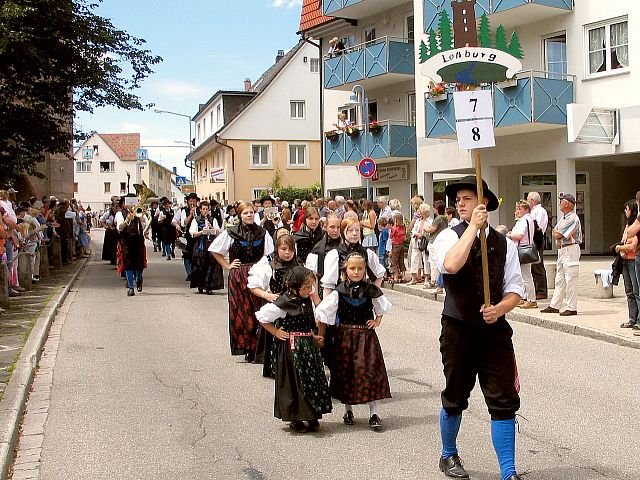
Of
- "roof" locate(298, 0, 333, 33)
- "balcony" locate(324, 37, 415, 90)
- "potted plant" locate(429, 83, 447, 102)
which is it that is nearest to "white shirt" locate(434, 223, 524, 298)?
"potted plant" locate(429, 83, 447, 102)

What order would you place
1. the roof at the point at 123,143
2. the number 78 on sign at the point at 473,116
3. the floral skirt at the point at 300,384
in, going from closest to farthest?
the number 78 on sign at the point at 473,116 < the floral skirt at the point at 300,384 < the roof at the point at 123,143

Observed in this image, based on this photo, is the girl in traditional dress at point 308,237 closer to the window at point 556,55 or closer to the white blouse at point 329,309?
the white blouse at point 329,309

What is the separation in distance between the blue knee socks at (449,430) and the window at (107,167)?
349 feet

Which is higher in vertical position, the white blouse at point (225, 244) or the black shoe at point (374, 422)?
the white blouse at point (225, 244)

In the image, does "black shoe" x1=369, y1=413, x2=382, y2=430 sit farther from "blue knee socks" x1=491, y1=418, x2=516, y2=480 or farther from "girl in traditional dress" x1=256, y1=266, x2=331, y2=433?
"blue knee socks" x1=491, y1=418, x2=516, y2=480

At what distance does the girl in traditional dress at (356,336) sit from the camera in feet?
22.0

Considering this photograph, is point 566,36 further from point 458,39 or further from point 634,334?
point 458,39

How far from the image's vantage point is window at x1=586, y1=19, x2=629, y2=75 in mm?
21562

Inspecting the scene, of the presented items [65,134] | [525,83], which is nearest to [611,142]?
[525,83]

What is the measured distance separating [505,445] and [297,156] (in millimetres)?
50214

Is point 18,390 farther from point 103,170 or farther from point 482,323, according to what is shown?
point 103,170

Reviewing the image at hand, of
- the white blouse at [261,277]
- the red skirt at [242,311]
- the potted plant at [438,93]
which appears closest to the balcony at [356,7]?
the potted plant at [438,93]

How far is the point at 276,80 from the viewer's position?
53.5m

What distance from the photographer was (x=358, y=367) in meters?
6.69
